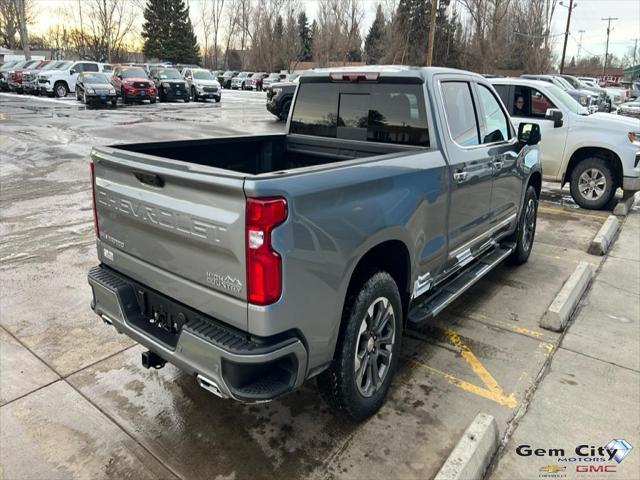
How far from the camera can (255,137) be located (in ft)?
14.4

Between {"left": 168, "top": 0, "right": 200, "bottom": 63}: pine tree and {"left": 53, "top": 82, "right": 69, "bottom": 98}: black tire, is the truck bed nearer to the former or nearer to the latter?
{"left": 53, "top": 82, "right": 69, "bottom": 98}: black tire

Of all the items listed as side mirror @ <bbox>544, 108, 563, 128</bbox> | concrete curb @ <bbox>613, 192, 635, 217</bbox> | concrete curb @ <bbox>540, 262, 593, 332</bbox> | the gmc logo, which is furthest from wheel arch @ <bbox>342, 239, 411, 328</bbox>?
concrete curb @ <bbox>613, 192, 635, 217</bbox>

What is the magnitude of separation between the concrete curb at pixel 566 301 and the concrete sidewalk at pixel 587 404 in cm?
11

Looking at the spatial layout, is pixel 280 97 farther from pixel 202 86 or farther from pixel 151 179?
pixel 151 179

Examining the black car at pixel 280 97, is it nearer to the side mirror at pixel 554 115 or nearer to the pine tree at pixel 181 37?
the side mirror at pixel 554 115

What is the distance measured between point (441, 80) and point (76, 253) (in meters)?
4.31

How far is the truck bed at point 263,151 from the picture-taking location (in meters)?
3.79

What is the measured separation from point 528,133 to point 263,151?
2642 mm

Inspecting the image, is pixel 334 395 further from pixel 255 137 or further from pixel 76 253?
pixel 76 253

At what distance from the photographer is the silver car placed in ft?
94.7

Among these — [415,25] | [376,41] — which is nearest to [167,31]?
[376,41]

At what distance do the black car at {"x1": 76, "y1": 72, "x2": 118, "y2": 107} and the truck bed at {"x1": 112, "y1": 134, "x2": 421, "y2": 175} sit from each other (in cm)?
2253

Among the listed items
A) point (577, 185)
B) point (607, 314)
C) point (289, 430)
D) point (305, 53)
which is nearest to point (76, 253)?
point (289, 430)

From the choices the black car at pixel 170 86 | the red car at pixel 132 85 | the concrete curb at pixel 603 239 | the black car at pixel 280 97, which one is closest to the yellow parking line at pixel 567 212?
the concrete curb at pixel 603 239
